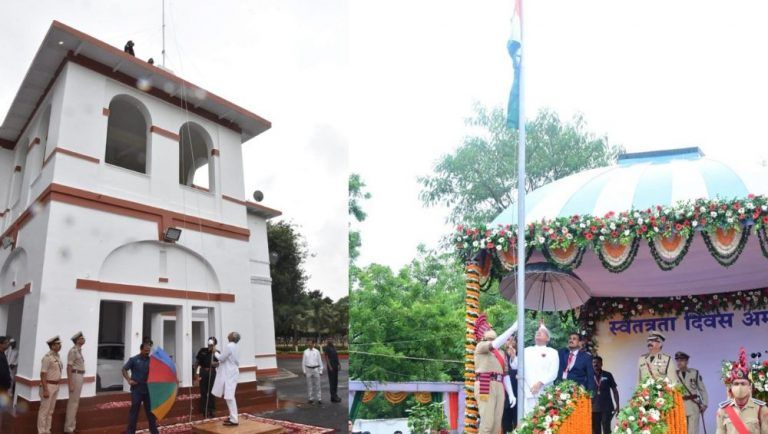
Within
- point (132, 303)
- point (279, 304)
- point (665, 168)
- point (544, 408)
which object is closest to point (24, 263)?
point (132, 303)

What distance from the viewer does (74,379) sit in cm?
266

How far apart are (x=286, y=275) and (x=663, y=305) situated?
5.67 m

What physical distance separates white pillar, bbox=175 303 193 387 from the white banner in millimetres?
6139

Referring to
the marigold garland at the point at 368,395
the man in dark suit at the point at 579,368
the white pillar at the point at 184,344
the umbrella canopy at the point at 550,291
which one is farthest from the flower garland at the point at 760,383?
the marigold garland at the point at 368,395

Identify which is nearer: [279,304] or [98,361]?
[98,361]

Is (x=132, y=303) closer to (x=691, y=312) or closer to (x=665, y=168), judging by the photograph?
(x=665, y=168)

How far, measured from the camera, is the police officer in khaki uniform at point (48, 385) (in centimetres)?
261

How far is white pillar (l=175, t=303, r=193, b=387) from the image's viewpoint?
10.1ft

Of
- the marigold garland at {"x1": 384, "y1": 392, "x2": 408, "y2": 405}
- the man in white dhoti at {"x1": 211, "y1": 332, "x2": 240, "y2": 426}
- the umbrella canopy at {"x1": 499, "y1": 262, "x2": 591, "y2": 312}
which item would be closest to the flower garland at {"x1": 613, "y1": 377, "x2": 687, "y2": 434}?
the umbrella canopy at {"x1": 499, "y1": 262, "x2": 591, "y2": 312}

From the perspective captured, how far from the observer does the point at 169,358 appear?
3.02 metres

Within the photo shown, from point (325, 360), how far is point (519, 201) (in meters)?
1.93

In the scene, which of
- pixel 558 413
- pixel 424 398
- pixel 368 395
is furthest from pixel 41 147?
pixel 368 395

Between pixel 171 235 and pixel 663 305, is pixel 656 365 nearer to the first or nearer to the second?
pixel 663 305

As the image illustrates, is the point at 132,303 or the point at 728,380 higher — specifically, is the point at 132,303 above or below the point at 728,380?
above
